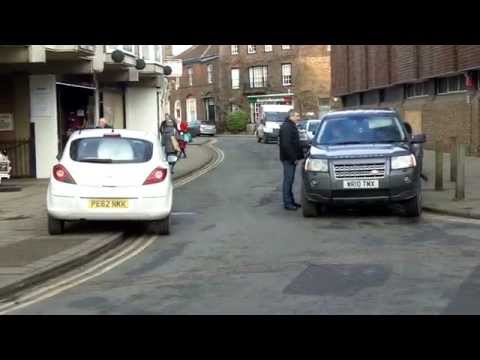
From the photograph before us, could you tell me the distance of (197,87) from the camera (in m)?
79.7

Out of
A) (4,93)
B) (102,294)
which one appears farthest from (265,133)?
(102,294)

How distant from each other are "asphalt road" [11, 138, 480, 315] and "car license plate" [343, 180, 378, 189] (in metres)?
0.59

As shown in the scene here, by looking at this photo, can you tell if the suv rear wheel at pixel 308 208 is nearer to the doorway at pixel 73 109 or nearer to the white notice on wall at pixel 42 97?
the white notice on wall at pixel 42 97

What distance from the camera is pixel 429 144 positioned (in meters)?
32.9

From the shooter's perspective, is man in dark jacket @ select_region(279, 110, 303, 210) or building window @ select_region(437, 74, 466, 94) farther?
building window @ select_region(437, 74, 466, 94)

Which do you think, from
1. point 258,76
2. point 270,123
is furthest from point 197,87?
point 270,123

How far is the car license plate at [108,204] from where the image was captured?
37.2 ft

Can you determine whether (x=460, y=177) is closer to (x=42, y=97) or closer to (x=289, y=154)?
(x=289, y=154)

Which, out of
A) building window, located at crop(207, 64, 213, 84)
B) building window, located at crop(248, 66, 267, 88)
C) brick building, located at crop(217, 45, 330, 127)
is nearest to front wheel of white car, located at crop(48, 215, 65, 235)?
brick building, located at crop(217, 45, 330, 127)

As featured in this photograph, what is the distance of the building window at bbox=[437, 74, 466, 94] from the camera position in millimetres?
29094

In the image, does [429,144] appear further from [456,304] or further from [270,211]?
[456,304]

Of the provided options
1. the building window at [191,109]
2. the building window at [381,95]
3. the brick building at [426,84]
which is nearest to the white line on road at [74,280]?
the brick building at [426,84]

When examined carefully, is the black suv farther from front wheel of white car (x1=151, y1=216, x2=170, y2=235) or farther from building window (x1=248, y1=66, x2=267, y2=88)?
building window (x1=248, y1=66, x2=267, y2=88)
